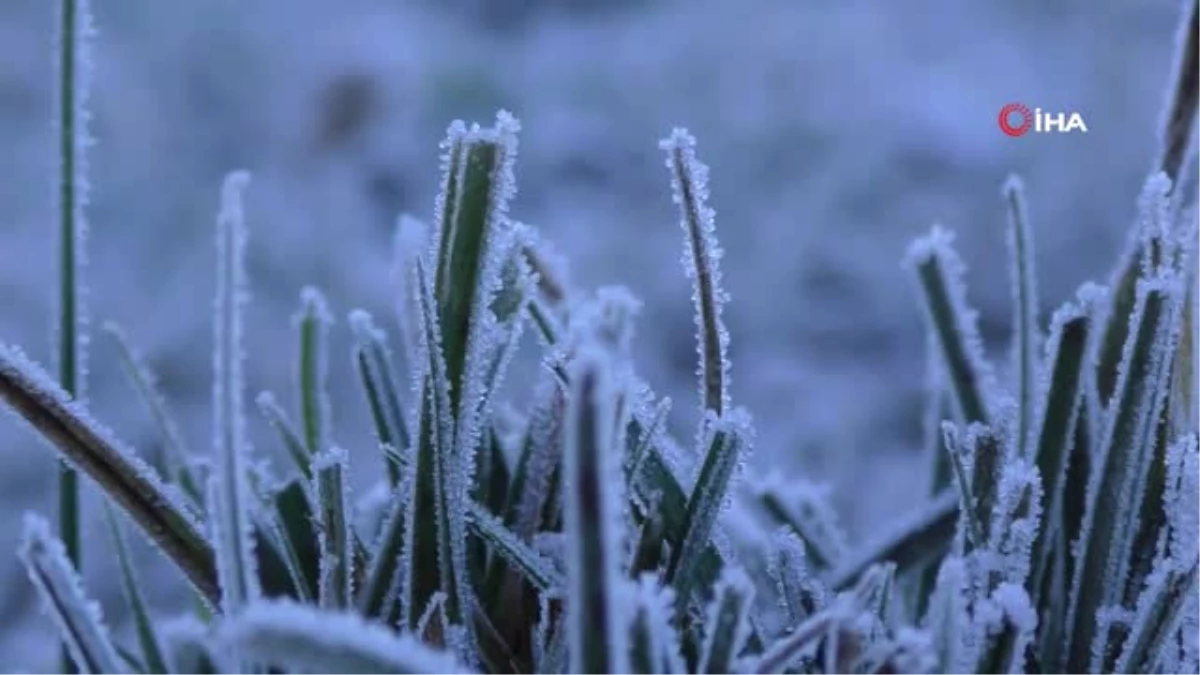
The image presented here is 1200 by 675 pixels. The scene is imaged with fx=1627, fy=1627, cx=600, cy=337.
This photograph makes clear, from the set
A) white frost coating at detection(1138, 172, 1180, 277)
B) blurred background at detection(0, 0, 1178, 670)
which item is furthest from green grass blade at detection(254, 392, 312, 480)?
blurred background at detection(0, 0, 1178, 670)

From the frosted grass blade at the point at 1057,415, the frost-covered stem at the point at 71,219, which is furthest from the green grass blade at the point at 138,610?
the frosted grass blade at the point at 1057,415

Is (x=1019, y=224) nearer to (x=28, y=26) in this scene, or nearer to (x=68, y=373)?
(x=68, y=373)

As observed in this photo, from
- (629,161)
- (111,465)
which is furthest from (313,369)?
(629,161)

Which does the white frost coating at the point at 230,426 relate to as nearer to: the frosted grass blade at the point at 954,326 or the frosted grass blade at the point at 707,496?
the frosted grass blade at the point at 707,496

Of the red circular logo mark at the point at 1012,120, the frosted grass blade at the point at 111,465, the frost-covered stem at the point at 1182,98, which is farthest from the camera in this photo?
the red circular logo mark at the point at 1012,120

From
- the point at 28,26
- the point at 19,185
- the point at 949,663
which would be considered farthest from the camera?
the point at 28,26

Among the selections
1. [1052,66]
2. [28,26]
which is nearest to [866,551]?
[1052,66]
